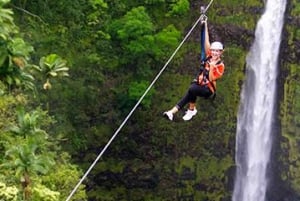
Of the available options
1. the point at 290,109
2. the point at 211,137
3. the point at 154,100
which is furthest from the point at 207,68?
the point at 290,109

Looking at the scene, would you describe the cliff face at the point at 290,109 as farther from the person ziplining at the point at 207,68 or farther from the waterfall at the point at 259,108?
the person ziplining at the point at 207,68

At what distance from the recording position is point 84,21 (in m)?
16.8

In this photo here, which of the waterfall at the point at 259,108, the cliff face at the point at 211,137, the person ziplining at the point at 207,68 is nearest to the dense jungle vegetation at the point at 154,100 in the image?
the cliff face at the point at 211,137

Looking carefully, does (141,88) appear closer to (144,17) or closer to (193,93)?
(144,17)

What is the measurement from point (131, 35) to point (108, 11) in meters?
1.52

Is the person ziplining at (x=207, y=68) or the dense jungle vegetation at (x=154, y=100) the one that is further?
the dense jungle vegetation at (x=154, y=100)

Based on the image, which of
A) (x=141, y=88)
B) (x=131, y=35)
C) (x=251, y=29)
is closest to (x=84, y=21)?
(x=131, y=35)

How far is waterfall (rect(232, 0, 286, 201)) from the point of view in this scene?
19.3 meters

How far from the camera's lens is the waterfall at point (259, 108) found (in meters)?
19.3

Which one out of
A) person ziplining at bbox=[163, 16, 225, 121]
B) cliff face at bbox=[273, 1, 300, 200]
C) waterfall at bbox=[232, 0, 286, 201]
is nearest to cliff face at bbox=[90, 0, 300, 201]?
cliff face at bbox=[273, 1, 300, 200]

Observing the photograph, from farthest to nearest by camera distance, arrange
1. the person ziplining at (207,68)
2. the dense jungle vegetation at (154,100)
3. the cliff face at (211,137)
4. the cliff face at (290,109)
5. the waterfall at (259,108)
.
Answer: the waterfall at (259,108) → the cliff face at (290,109) → the cliff face at (211,137) → the dense jungle vegetation at (154,100) → the person ziplining at (207,68)

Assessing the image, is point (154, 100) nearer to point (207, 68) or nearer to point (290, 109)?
point (290, 109)

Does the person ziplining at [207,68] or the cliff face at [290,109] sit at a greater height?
the cliff face at [290,109]

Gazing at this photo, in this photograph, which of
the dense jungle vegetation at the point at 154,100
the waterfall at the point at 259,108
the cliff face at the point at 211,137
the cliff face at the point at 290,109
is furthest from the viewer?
the waterfall at the point at 259,108
